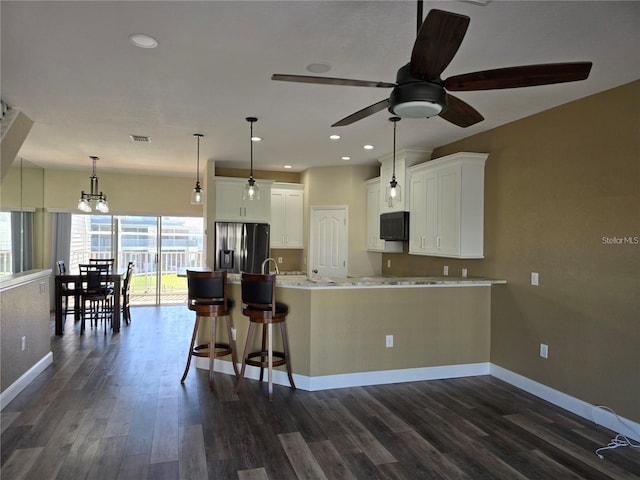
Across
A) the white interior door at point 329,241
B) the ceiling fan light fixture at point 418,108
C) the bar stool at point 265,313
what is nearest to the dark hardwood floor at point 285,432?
the bar stool at point 265,313

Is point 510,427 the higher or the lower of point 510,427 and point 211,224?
the lower

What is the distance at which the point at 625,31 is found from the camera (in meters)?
2.52

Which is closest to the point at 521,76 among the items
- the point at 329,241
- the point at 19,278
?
the point at 19,278

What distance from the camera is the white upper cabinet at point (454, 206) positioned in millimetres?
4766

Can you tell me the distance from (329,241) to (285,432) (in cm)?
436

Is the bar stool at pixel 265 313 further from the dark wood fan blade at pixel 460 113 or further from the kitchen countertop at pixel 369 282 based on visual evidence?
the dark wood fan blade at pixel 460 113

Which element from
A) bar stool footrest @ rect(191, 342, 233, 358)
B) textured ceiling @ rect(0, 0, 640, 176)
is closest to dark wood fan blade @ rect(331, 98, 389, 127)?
textured ceiling @ rect(0, 0, 640, 176)

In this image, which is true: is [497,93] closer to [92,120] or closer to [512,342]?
[512,342]

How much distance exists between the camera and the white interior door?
23.6 feet

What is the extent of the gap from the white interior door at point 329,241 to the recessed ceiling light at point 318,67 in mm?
4143

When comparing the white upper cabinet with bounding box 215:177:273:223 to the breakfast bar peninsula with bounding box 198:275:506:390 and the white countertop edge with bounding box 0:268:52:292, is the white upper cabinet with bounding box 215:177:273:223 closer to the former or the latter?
the breakfast bar peninsula with bounding box 198:275:506:390

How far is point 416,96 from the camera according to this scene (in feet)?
6.61

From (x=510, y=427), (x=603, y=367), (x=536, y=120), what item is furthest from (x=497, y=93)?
(x=510, y=427)

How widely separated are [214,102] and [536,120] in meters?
3.19
